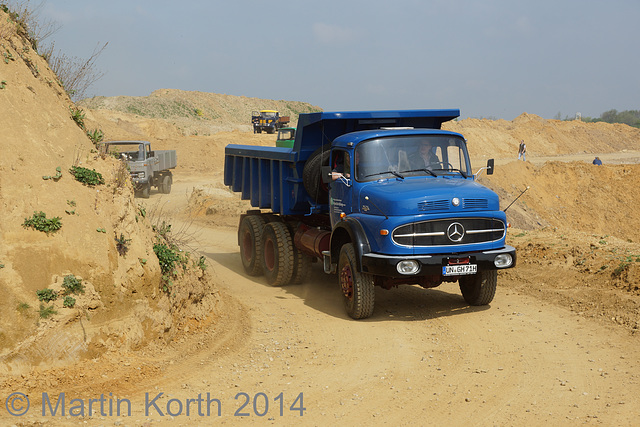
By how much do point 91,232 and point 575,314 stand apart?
709cm

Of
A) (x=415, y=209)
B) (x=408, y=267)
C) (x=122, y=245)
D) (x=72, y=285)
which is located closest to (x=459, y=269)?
(x=408, y=267)

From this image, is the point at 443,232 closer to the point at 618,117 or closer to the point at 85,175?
the point at 85,175

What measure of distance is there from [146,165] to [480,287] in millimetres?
18144

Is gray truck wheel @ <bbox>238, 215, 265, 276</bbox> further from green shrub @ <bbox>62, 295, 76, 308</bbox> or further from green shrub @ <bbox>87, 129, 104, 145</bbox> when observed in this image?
green shrub @ <bbox>62, 295, 76, 308</bbox>

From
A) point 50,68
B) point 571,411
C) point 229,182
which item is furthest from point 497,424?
point 229,182

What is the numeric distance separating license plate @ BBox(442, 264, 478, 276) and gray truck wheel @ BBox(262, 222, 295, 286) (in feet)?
12.8

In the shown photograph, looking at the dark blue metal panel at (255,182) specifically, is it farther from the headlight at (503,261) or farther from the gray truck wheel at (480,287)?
the headlight at (503,261)

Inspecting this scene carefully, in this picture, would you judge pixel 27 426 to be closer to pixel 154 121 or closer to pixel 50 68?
pixel 50 68

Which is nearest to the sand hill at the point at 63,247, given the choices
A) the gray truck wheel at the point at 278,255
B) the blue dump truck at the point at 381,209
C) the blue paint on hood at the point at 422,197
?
the blue dump truck at the point at 381,209

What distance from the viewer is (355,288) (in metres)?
8.89

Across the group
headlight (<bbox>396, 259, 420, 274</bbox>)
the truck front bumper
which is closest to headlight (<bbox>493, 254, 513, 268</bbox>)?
the truck front bumper

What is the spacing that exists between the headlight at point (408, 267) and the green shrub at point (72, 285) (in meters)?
4.07

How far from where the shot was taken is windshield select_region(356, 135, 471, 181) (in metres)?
9.35

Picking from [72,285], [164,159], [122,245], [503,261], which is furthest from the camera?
[164,159]
